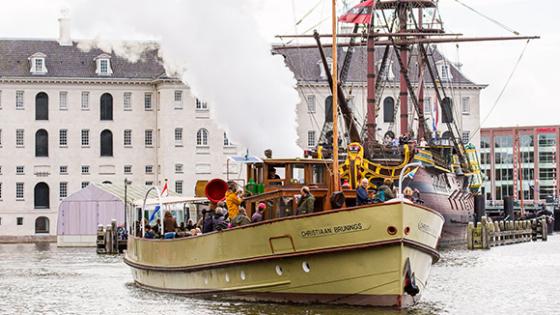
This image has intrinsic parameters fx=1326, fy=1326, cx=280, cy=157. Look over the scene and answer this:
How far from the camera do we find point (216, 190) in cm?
3588

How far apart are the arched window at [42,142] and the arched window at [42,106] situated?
47.1 inches

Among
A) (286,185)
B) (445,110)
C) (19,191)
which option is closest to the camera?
(286,185)

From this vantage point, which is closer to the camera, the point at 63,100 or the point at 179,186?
the point at 63,100

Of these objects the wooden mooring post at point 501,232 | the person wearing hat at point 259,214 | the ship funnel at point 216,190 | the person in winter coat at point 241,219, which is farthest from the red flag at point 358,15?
the person wearing hat at point 259,214

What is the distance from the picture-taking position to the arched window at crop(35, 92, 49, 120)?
111756 mm

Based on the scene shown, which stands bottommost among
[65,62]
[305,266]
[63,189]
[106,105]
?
[305,266]

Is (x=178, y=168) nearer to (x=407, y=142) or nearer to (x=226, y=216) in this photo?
(x=407, y=142)

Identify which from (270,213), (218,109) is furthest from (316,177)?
(218,109)

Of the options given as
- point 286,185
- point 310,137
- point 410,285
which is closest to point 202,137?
point 310,137

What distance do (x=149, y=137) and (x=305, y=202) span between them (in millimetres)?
83380

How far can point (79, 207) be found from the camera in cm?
9056

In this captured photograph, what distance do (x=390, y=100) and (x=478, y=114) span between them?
879cm

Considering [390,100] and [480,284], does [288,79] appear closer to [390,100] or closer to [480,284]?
[480,284]

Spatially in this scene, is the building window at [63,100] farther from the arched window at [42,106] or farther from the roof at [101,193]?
the roof at [101,193]
